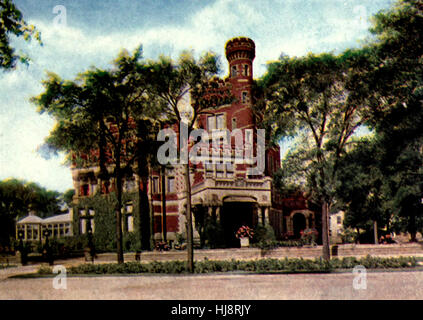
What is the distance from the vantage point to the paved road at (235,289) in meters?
13.4

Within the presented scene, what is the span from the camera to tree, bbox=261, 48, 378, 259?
24.7m

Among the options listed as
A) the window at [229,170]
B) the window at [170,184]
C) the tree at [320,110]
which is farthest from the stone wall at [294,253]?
the window at [170,184]

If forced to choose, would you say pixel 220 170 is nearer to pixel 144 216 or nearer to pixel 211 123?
pixel 211 123

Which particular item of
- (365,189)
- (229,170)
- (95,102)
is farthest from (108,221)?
(365,189)

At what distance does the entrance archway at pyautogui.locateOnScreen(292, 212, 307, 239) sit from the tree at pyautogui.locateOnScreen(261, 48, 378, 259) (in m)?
28.3

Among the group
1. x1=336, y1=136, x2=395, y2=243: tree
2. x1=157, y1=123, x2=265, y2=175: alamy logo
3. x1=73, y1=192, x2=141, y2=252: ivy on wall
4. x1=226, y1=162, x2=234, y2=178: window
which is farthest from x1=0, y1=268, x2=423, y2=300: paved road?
x1=226, y1=162, x2=234, y2=178: window

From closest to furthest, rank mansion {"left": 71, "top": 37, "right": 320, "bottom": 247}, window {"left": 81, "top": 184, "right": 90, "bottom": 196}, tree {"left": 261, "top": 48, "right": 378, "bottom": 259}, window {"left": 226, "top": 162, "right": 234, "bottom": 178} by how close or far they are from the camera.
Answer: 1. tree {"left": 261, "top": 48, "right": 378, "bottom": 259}
2. mansion {"left": 71, "top": 37, "right": 320, "bottom": 247}
3. window {"left": 226, "top": 162, "right": 234, "bottom": 178}
4. window {"left": 81, "top": 184, "right": 90, "bottom": 196}

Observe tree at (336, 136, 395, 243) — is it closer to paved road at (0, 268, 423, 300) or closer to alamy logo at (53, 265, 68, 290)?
paved road at (0, 268, 423, 300)

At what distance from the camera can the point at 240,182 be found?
37.3m

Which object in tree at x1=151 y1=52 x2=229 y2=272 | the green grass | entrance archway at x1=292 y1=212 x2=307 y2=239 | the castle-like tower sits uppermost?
the castle-like tower

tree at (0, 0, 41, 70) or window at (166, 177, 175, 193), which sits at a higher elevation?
tree at (0, 0, 41, 70)

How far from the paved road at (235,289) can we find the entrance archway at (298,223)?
3416 cm

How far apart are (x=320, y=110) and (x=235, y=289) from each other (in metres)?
13.9
